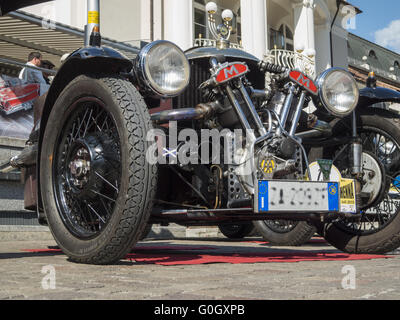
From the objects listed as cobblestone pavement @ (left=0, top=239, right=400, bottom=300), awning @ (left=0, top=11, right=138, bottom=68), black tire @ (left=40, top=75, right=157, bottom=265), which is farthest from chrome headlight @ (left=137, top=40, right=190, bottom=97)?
awning @ (left=0, top=11, right=138, bottom=68)

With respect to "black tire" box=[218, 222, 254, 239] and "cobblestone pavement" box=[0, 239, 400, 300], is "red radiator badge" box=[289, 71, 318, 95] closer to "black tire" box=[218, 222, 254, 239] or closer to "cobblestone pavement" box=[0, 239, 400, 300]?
"cobblestone pavement" box=[0, 239, 400, 300]

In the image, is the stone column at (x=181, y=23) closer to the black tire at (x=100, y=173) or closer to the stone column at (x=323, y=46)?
the stone column at (x=323, y=46)

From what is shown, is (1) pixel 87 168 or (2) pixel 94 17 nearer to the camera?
(1) pixel 87 168

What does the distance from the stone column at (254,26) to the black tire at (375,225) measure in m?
12.4

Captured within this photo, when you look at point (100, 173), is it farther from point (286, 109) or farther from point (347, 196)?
point (347, 196)

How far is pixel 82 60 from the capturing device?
3270 mm

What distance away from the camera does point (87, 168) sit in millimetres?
3191

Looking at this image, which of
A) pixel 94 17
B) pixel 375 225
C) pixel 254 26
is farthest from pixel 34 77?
pixel 254 26

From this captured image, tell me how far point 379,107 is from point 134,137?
216 centimetres

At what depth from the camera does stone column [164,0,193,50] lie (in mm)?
14929

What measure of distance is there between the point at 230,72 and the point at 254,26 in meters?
13.5

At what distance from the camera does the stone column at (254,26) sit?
1627 centimetres

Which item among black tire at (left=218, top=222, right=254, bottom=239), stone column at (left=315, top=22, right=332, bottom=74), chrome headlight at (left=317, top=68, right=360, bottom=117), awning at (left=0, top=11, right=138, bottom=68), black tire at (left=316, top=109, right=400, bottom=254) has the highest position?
stone column at (left=315, top=22, right=332, bottom=74)

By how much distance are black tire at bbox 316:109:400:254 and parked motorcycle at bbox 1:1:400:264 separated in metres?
0.02
